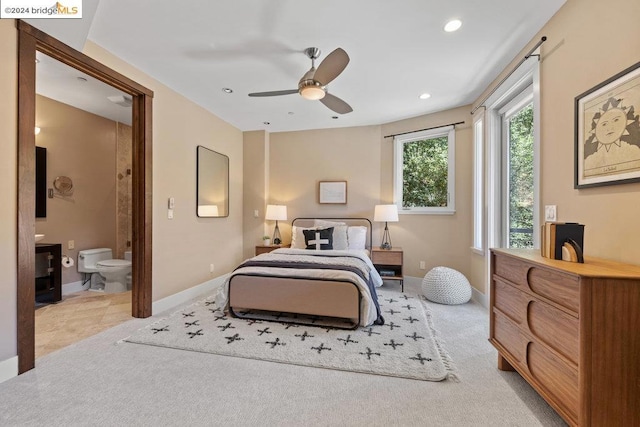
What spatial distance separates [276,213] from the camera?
4.76 meters

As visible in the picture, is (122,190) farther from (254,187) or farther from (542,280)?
(542,280)

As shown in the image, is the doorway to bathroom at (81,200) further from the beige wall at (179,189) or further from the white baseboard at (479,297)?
the white baseboard at (479,297)

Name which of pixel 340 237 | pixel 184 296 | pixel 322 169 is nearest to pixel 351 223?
pixel 340 237

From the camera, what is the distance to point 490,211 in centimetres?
338

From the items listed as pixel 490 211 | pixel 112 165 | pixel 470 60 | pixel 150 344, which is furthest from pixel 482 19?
pixel 112 165

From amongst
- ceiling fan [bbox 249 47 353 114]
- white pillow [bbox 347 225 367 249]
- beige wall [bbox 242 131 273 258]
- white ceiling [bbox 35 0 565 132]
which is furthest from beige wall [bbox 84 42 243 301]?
white pillow [bbox 347 225 367 249]

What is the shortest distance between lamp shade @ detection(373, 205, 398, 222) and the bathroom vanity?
4450 millimetres

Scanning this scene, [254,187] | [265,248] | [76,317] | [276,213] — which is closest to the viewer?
[76,317]

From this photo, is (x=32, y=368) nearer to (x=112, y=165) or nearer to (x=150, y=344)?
(x=150, y=344)

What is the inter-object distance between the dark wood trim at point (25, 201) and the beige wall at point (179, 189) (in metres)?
0.60

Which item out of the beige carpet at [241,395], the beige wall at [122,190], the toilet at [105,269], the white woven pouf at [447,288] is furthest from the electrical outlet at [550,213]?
the beige wall at [122,190]

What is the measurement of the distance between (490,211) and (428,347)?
6.39ft

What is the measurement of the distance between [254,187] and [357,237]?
84.1 inches

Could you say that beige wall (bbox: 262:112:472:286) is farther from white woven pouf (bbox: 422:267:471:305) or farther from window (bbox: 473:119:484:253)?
white woven pouf (bbox: 422:267:471:305)
